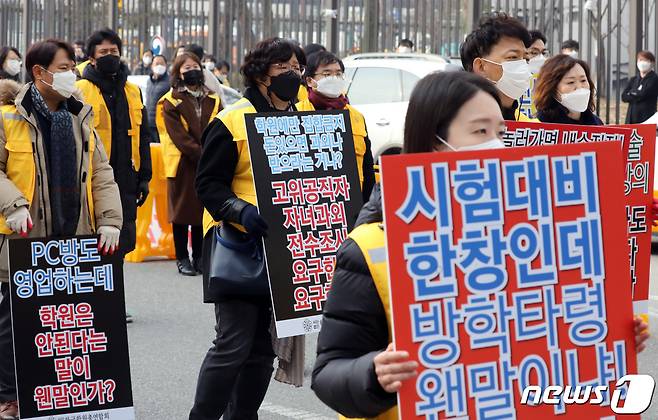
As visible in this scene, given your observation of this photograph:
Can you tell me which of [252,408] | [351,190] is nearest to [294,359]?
[252,408]

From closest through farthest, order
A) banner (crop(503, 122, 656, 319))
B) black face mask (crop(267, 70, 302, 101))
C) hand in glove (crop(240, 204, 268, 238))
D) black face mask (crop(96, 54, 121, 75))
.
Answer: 1. hand in glove (crop(240, 204, 268, 238))
2. black face mask (crop(267, 70, 302, 101))
3. banner (crop(503, 122, 656, 319))
4. black face mask (crop(96, 54, 121, 75))

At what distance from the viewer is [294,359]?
17.8 feet

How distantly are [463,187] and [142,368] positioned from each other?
4910 millimetres

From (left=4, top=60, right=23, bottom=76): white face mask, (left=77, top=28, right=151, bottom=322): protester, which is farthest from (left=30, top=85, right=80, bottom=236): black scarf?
(left=4, top=60, right=23, bottom=76): white face mask

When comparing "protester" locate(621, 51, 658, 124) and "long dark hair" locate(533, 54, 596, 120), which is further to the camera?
"protester" locate(621, 51, 658, 124)

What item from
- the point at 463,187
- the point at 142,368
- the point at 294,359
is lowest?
the point at 142,368

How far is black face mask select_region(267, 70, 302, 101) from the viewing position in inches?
213

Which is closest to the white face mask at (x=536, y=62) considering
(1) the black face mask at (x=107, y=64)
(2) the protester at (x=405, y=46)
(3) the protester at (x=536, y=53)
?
(3) the protester at (x=536, y=53)

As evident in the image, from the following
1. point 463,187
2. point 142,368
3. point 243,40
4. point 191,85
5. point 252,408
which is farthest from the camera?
point 243,40

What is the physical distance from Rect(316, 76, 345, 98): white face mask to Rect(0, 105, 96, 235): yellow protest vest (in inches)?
62.9

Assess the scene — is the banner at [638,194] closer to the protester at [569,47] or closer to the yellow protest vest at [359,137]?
the yellow protest vest at [359,137]

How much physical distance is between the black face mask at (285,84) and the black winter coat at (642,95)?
12509 mm

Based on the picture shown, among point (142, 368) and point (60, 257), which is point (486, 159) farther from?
point (142, 368)

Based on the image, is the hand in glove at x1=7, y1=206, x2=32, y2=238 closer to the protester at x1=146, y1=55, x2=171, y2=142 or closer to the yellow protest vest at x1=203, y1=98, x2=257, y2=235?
the yellow protest vest at x1=203, y1=98, x2=257, y2=235
